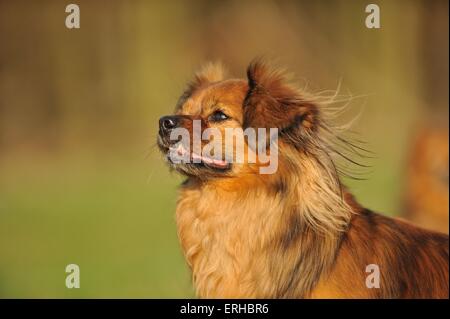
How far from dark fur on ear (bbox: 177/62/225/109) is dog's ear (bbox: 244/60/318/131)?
52 centimetres

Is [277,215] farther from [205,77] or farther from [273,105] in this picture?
[205,77]

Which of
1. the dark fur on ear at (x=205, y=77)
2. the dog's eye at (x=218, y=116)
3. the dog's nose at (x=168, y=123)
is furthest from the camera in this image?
the dark fur on ear at (x=205, y=77)

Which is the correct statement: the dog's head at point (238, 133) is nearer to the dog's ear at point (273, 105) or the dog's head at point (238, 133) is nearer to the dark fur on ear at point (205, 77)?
the dog's ear at point (273, 105)

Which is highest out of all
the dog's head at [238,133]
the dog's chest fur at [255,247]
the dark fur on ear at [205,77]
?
the dark fur on ear at [205,77]

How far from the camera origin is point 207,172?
156 inches

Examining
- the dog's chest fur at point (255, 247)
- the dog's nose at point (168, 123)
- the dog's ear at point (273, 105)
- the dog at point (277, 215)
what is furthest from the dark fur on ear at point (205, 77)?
the dog's chest fur at point (255, 247)

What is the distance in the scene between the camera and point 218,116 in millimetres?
4039

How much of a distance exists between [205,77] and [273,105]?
82 cm

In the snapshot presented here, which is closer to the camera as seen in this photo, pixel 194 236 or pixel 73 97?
pixel 194 236

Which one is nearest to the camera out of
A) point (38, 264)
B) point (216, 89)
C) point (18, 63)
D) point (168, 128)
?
point (168, 128)

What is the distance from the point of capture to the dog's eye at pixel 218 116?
4.03m

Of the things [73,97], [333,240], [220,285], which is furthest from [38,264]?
[333,240]

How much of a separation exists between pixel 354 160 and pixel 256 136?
0.65m

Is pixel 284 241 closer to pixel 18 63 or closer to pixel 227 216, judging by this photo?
pixel 227 216
